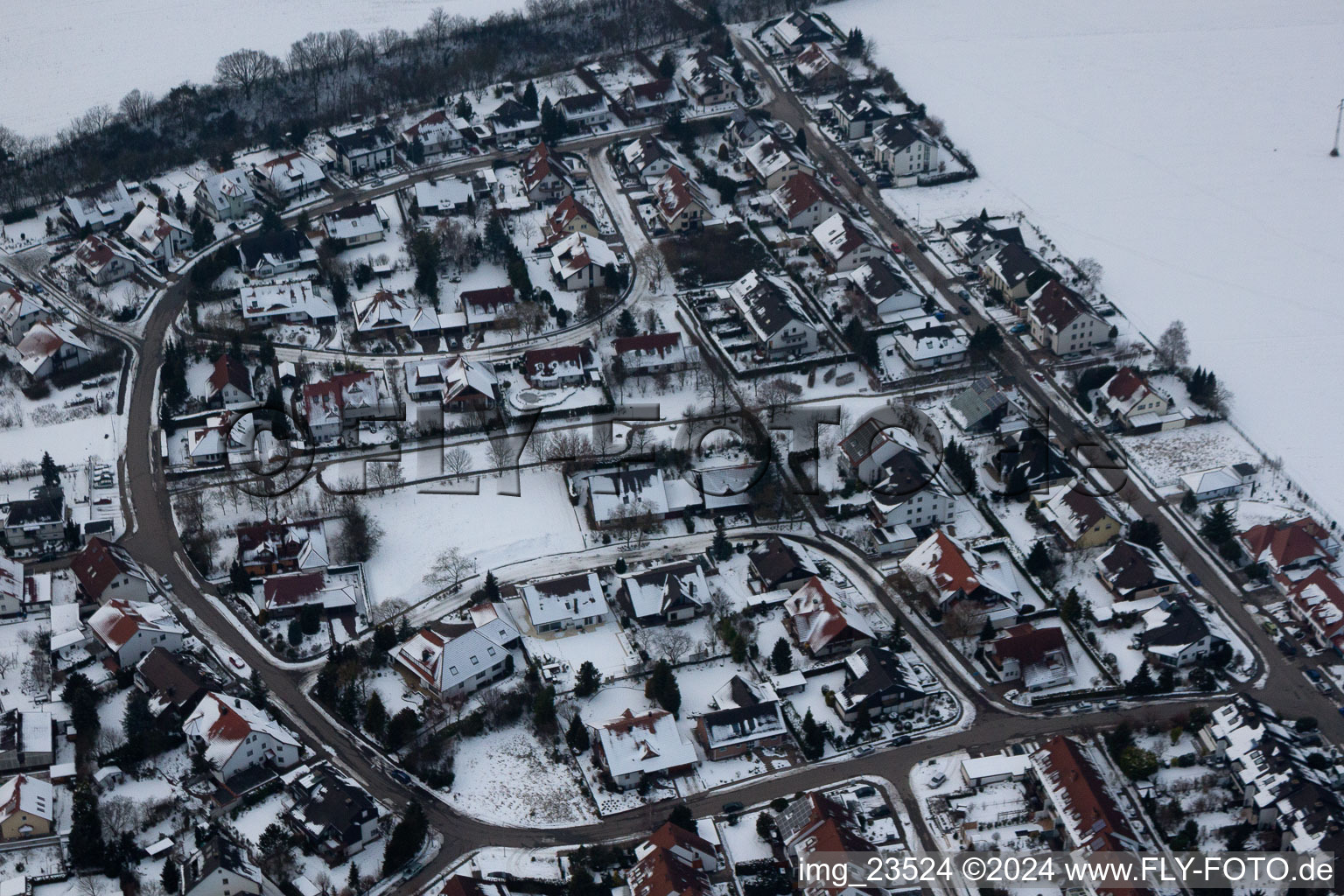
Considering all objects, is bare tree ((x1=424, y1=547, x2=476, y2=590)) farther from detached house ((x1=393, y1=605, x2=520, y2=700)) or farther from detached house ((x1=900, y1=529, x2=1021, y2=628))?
detached house ((x1=900, y1=529, x2=1021, y2=628))

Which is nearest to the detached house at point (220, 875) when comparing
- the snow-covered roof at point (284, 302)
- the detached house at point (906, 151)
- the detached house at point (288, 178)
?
the snow-covered roof at point (284, 302)

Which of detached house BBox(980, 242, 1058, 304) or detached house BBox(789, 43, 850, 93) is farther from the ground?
detached house BBox(789, 43, 850, 93)

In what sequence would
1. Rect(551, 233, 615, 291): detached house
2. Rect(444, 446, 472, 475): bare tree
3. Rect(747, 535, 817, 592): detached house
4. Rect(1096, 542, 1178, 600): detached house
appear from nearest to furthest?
Rect(1096, 542, 1178, 600): detached house, Rect(747, 535, 817, 592): detached house, Rect(444, 446, 472, 475): bare tree, Rect(551, 233, 615, 291): detached house

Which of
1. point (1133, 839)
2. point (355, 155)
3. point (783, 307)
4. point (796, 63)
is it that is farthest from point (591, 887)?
point (796, 63)

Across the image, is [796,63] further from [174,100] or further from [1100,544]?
[1100,544]

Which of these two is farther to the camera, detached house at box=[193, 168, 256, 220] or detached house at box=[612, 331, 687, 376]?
detached house at box=[193, 168, 256, 220]

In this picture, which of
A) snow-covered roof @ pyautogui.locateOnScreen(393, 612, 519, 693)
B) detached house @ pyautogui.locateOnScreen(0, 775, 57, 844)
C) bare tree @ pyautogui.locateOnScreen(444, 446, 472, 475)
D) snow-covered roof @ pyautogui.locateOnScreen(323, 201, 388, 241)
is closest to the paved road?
snow-covered roof @ pyautogui.locateOnScreen(393, 612, 519, 693)
